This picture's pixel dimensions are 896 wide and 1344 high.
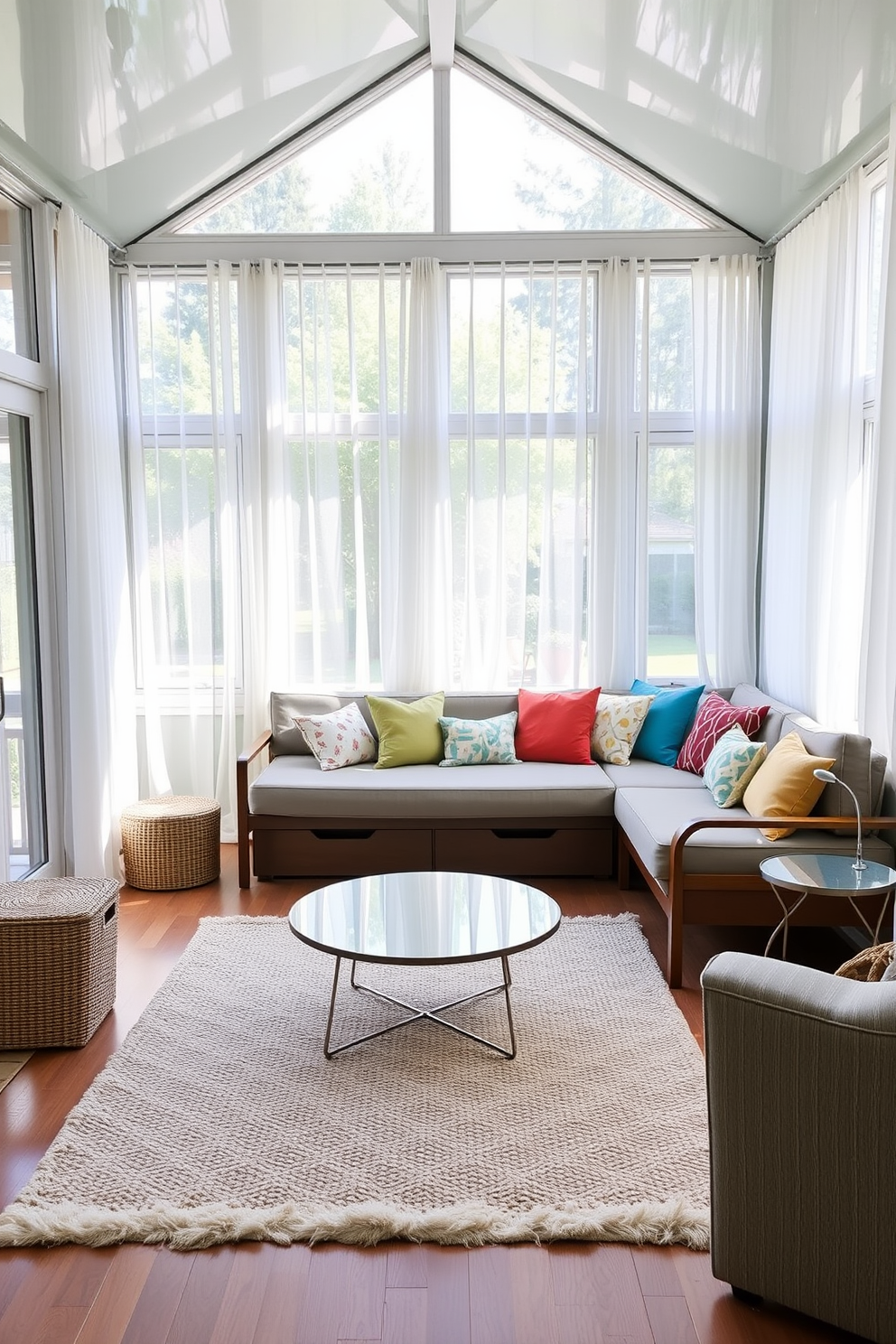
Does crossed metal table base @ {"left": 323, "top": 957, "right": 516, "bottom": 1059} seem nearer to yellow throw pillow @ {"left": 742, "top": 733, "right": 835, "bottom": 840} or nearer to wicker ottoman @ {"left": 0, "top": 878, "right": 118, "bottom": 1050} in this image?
wicker ottoman @ {"left": 0, "top": 878, "right": 118, "bottom": 1050}

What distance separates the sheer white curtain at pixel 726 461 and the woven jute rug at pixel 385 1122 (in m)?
2.07

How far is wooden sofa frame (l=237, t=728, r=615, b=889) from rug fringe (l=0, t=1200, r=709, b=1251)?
2315 mm

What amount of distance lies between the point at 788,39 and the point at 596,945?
299 cm

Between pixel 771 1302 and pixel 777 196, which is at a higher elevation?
pixel 777 196

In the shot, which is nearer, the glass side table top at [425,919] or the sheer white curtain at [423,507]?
the glass side table top at [425,919]

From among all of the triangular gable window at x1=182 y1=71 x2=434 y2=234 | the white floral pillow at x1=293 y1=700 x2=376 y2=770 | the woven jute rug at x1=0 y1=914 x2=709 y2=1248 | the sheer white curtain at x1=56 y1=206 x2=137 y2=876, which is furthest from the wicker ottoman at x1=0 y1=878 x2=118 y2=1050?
the triangular gable window at x1=182 y1=71 x2=434 y2=234

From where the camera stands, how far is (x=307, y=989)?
3.47m

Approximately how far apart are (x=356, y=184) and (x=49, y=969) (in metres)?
3.87

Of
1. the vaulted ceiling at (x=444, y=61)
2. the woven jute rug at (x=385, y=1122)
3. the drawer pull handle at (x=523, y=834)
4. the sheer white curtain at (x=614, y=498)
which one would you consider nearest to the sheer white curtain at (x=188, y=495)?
the vaulted ceiling at (x=444, y=61)

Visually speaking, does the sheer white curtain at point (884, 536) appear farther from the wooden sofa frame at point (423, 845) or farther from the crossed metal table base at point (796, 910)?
the wooden sofa frame at point (423, 845)

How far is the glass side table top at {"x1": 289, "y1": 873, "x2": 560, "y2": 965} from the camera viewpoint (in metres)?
2.85

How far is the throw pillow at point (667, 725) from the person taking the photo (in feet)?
16.1

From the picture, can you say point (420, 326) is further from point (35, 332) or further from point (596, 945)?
point (596, 945)

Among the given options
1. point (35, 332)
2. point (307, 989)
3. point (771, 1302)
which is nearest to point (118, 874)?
point (307, 989)
